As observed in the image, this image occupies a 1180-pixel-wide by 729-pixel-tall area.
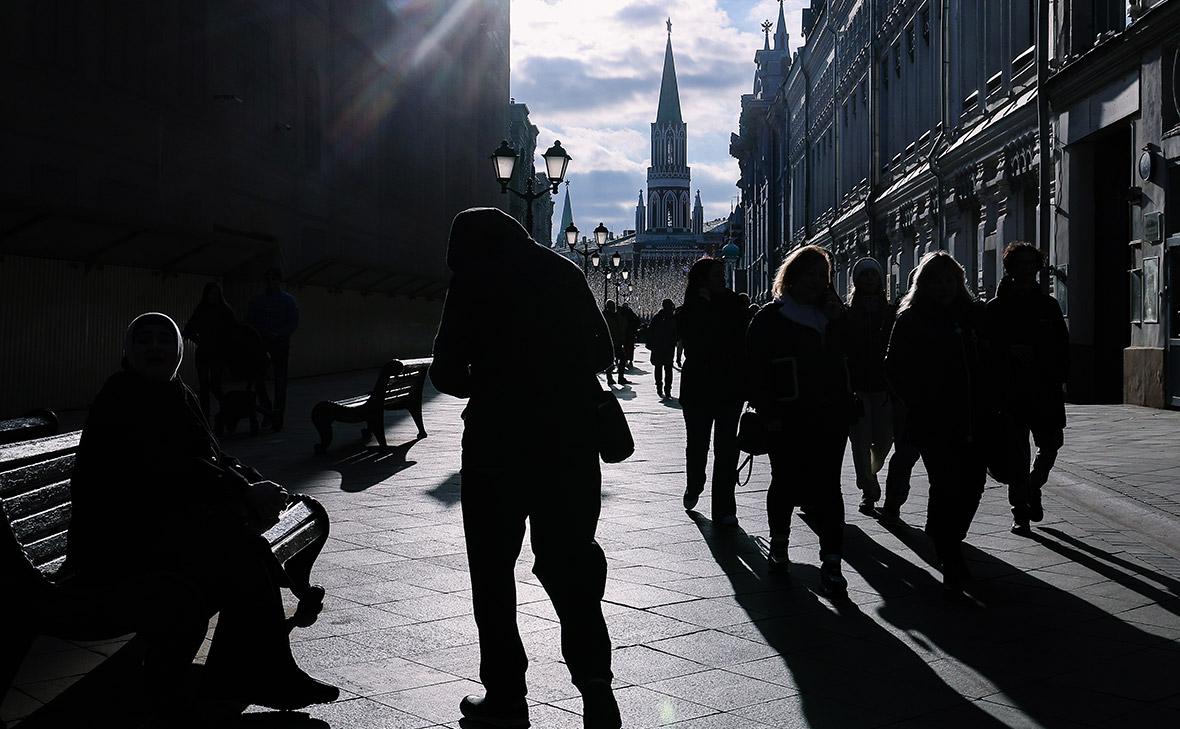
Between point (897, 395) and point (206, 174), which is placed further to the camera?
point (206, 174)

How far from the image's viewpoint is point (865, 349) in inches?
359

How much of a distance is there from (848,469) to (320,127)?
21.3 meters

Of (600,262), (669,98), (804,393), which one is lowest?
(804,393)

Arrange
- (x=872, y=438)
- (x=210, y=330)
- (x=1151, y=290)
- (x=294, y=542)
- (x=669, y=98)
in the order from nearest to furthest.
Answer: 1. (x=294, y=542)
2. (x=872, y=438)
3. (x=210, y=330)
4. (x=1151, y=290)
5. (x=669, y=98)

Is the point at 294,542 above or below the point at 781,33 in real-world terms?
below

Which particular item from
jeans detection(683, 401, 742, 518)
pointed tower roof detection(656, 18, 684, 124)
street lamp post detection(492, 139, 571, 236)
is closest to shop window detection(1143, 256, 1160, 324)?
street lamp post detection(492, 139, 571, 236)

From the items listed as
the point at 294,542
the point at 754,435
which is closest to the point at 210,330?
the point at 754,435

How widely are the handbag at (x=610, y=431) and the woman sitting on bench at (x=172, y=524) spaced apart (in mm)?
1128

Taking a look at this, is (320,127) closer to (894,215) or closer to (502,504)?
(894,215)

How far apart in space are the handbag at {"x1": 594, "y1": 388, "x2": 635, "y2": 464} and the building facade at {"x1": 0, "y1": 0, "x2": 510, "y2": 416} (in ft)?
46.0

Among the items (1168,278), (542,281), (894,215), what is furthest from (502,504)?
(894,215)

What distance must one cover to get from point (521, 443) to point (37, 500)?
5.24 ft

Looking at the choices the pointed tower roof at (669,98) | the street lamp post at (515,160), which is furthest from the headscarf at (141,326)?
the pointed tower roof at (669,98)

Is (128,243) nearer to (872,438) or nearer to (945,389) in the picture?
(872,438)
